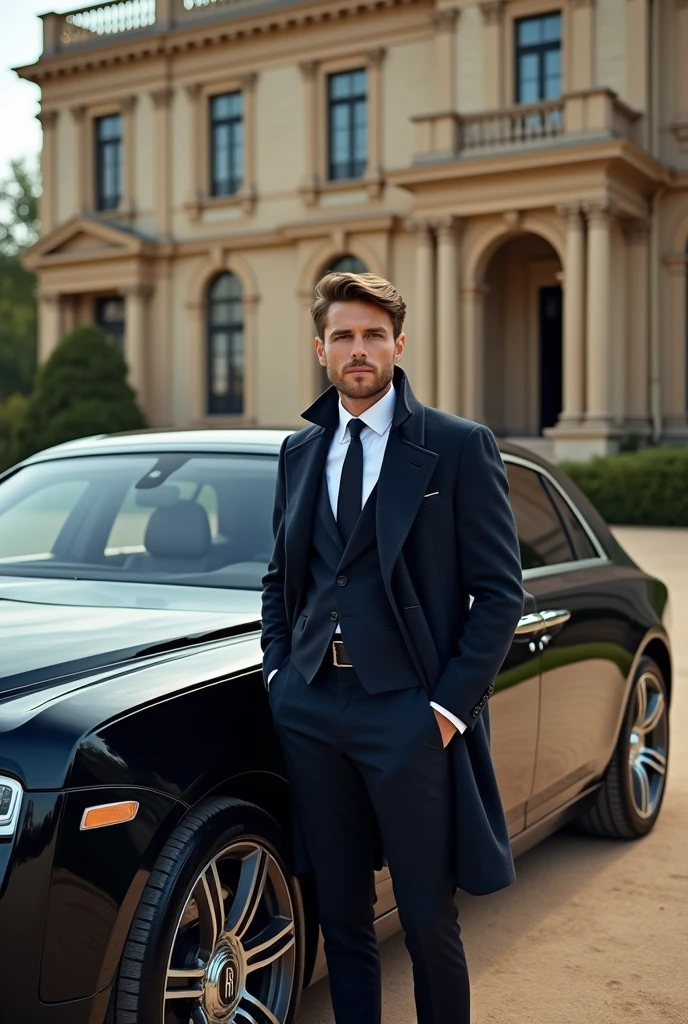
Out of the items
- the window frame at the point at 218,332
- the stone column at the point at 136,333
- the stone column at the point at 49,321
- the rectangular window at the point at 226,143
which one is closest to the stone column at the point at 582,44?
the rectangular window at the point at 226,143

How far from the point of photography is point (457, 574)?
272 cm

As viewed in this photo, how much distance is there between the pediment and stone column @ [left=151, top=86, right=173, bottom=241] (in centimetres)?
90

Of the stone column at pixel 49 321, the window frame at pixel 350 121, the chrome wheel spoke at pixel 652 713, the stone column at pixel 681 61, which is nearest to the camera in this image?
the chrome wheel spoke at pixel 652 713

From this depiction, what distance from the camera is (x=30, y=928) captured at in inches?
87.4

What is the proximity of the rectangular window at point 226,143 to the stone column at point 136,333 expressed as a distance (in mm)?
3360

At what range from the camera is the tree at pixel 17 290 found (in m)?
57.7

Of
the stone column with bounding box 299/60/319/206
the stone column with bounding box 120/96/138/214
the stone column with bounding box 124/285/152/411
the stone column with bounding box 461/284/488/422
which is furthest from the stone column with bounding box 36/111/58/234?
the stone column with bounding box 461/284/488/422

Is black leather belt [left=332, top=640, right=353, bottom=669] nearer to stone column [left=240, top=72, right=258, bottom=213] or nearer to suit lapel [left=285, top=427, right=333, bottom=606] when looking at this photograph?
suit lapel [left=285, top=427, right=333, bottom=606]

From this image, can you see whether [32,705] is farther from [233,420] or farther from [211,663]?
[233,420]

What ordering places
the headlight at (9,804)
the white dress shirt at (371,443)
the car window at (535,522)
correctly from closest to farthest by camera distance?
the headlight at (9,804) → the white dress shirt at (371,443) → the car window at (535,522)

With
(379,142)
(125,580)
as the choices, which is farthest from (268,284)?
(125,580)

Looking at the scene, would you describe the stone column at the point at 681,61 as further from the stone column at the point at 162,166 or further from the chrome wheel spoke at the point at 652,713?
the chrome wheel spoke at the point at 652,713

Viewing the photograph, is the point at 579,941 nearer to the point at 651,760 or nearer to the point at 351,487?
the point at 651,760

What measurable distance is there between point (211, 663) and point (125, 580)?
1.00 metres
